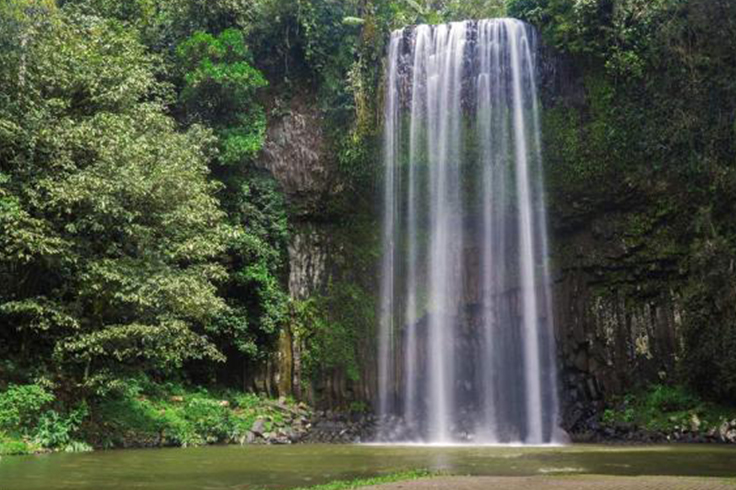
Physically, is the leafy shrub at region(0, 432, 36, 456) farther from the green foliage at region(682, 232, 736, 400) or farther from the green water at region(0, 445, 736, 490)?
the green foliage at region(682, 232, 736, 400)

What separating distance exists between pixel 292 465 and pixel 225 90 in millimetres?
14472

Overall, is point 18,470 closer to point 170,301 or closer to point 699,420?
point 170,301

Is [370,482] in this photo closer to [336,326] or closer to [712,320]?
[712,320]

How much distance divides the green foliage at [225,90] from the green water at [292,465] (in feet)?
36.0

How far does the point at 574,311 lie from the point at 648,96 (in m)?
6.82

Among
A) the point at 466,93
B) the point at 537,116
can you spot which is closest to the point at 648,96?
the point at 537,116

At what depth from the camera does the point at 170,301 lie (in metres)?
17.2

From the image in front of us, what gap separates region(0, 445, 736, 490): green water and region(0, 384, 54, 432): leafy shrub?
1758mm

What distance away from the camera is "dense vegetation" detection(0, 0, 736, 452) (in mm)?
16828

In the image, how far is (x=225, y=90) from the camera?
77.3ft

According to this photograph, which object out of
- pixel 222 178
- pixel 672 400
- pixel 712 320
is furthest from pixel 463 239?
pixel 222 178

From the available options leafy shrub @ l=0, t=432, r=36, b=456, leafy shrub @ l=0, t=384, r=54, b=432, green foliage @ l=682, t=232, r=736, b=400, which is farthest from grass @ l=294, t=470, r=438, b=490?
green foliage @ l=682, t=232, r=736, b=400

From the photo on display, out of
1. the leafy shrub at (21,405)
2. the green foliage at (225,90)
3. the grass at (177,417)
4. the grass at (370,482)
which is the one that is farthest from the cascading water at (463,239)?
the grass at (370,482)

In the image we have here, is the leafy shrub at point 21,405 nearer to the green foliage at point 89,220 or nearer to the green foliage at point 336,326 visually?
the green foliage at point 89,220
